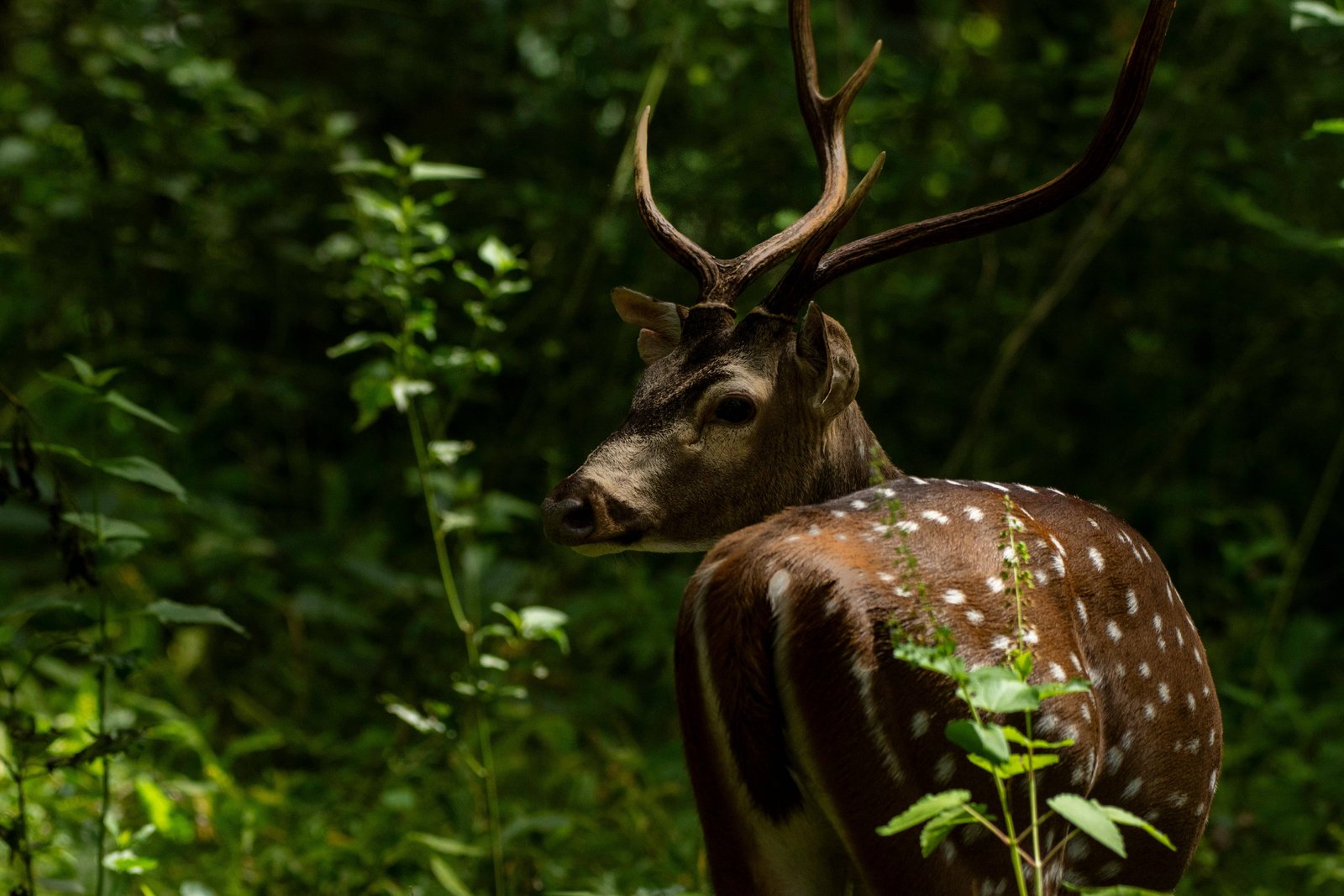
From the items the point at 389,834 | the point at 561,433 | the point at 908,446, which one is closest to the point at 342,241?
the point at 561,433

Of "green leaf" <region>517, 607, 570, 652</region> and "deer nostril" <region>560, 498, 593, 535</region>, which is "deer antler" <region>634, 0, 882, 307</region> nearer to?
"deer nostril" <region>560, 498, 593, 535</region>

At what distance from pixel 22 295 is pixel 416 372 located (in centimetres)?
293

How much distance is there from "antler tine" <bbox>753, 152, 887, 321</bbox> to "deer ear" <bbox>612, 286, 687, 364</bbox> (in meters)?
0.24

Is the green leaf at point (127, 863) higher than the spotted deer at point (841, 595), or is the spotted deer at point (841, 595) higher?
the spotted deer at point (841, 595)

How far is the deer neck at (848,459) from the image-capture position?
2400mm

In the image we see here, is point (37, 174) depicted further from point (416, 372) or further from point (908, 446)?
point (908, 446)

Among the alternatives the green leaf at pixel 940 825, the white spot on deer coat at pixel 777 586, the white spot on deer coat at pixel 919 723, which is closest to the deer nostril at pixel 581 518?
the white spot on deer coat at pixel 777 586

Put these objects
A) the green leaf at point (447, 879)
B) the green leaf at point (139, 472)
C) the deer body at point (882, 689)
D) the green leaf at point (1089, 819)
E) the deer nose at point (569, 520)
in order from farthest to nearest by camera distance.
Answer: the green leaf at point (447, 879)
the green leaf at point (139, 472)
the deer nose at point (569, 520)
the deer body at point (882, 689)
the green leaf at point (1089, 819)

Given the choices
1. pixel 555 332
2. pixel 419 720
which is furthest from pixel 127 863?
pixel 555 332

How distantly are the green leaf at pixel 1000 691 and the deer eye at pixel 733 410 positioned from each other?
695mm

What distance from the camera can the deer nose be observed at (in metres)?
2.16

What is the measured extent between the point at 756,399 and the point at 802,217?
1.34 feet

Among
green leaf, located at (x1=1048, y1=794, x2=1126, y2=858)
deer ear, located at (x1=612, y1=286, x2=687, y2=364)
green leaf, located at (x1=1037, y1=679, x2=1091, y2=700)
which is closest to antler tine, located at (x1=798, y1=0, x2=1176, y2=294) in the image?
deer ear, located at (x1=612, y1=286, x2=687, y2=364)

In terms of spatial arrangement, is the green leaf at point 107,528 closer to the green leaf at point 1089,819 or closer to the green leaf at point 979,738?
the green leaf at point 979,738
